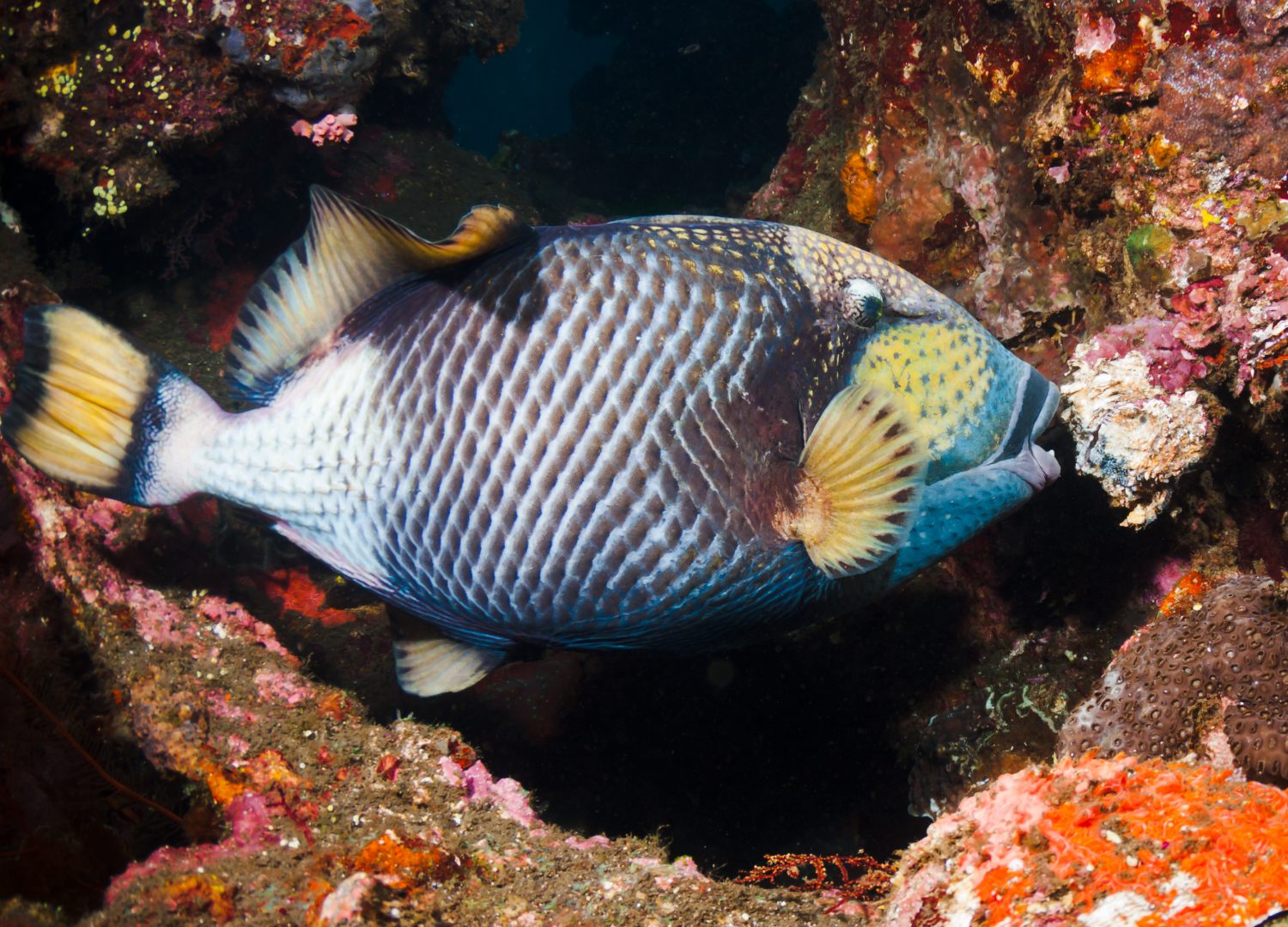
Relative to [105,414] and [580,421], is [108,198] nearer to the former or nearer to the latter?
[105,414]

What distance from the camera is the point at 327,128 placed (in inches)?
206

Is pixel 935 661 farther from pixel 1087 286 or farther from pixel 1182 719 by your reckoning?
pixel 1087 286

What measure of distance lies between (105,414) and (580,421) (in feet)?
5.37

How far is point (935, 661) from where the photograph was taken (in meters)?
3.49

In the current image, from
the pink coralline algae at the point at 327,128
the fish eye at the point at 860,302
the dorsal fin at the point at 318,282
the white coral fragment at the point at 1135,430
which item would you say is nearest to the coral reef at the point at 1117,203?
the white coral fragment at the point at 1135,430

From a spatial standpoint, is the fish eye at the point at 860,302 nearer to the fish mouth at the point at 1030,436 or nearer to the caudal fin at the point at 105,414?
the fish mouth at the point at 1030,436

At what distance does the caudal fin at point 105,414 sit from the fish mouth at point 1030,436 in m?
Answer: 2.65

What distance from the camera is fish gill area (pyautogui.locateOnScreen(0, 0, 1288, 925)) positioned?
6.52ft

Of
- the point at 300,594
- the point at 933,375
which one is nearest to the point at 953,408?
the point at 933,375

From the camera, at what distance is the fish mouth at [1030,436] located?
2.42 m

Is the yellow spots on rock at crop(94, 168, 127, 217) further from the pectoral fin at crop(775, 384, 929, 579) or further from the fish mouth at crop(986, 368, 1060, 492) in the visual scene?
the fish mouth at crop(986, 368, 1060, 492)

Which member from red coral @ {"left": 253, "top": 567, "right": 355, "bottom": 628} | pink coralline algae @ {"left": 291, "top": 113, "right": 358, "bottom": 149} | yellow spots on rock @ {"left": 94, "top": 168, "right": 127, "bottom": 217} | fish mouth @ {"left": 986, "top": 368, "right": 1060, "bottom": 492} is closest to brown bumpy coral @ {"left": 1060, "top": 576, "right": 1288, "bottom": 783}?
fish mouth @ {"left": 986, "top": 368, "right": 1060, "bottom": 492}

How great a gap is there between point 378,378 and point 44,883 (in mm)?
1732

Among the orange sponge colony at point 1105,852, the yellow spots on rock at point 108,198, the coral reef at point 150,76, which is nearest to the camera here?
the orange sponge colony at point 1105,852
